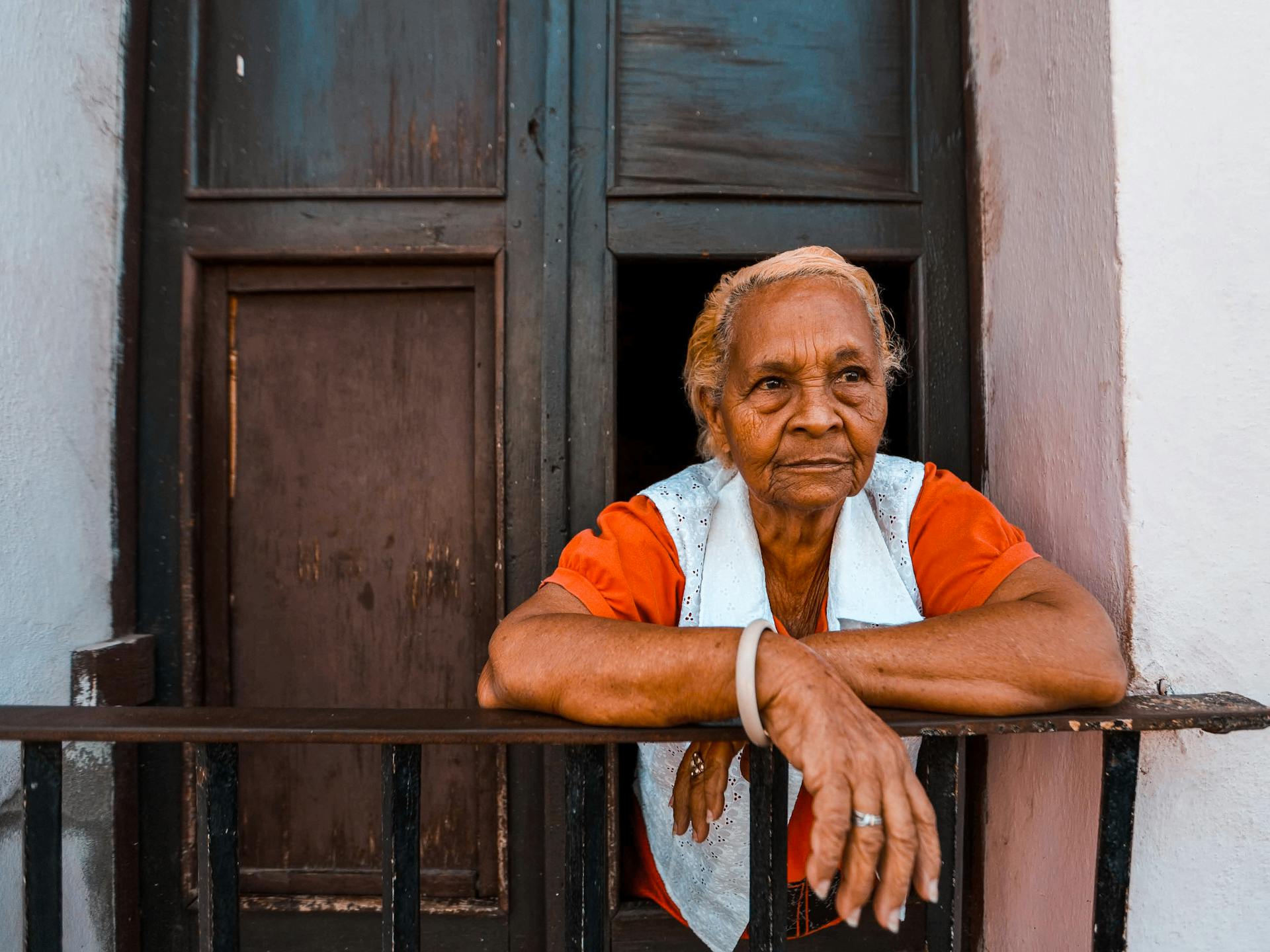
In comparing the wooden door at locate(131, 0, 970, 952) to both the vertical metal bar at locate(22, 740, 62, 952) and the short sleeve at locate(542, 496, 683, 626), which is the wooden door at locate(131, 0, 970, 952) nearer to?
the short sleeve at locate(542, 496, 683, 626)

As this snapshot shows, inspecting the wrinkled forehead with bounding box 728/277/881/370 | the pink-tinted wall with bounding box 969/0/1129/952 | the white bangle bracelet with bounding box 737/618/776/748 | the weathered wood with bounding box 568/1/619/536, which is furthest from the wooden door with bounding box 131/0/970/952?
the white bangle bracelet with bounding box 737/618/776/748

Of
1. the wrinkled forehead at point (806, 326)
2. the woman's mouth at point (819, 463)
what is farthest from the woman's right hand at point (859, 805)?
the wrinkled forehead at point (806, 326)

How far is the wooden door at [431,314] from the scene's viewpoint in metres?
1.68

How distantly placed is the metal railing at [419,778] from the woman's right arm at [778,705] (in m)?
0.04

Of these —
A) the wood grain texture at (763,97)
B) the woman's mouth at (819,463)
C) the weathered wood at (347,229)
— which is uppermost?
the wood grain texture at (763,97)

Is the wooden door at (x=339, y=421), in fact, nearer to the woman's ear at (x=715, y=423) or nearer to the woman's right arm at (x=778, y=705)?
the woman's ear at (x=715, y=423)

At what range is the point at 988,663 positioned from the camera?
3.27 feet

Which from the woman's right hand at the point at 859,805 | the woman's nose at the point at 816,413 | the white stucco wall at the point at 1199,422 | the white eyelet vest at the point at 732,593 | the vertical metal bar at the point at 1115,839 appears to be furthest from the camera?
the white eyelet vest at the point at 732,593

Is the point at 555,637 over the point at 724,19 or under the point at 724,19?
under

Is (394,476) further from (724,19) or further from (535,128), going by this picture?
(724,19)

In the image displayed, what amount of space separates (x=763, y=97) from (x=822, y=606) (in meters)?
1.22

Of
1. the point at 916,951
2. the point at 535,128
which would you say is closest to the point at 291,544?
the point at 535,128

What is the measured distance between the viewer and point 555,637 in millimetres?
1048

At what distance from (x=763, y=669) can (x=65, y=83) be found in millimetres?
1880
